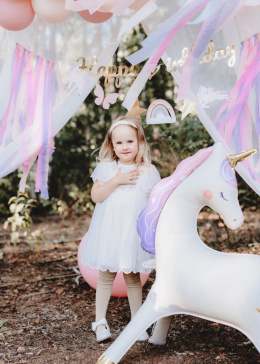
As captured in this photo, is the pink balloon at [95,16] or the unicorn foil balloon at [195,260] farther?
the pink balloon at [95,16]

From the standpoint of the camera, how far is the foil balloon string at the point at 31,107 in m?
2.38

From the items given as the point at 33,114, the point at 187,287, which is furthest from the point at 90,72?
the point at 187,287

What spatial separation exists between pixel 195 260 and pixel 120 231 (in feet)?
1.61

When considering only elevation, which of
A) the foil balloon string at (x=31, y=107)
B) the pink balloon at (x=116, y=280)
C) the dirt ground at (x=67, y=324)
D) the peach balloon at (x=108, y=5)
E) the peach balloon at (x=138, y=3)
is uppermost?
the peach balloon at (x=138, y=3)

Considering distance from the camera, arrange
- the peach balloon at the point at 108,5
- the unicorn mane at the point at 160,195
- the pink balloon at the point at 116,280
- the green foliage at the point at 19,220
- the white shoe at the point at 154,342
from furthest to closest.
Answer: the green foliage at the point at 19,220, the pink balloon at the point at 116,280, the white shoe at the point at 154,342, the peach balloon at the point at 108,5, the unicorn mane at the point at 160,195

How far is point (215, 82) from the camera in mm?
2373

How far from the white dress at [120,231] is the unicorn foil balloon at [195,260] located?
21cm

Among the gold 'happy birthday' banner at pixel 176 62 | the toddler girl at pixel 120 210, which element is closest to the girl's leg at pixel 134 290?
the toddler girl at pixel 120 210

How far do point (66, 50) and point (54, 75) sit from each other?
0.55 ft

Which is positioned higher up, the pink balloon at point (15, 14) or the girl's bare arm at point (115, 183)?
the pink balloon at point (15, 14)

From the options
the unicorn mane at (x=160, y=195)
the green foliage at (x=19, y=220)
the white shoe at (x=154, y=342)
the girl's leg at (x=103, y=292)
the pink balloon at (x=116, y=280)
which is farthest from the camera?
the green foliage at (x=19, y=220)

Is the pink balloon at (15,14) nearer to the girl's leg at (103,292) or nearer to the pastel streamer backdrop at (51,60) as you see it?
the pastel streamer backdrop at (51,60)

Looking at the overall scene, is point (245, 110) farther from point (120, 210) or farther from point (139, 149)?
point (120, 210)

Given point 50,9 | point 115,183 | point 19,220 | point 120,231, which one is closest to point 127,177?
point 115,183
